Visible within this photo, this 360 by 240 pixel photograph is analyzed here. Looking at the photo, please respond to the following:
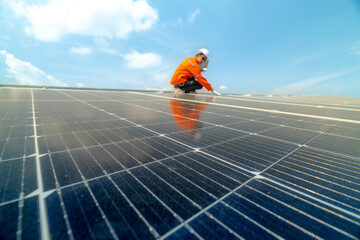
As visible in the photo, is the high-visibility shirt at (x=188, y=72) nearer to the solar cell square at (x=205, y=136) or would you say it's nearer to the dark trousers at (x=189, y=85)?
the dark trousers at (x=189, y=85)

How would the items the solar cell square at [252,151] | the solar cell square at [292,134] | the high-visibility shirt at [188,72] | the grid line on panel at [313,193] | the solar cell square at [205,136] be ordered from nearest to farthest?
1. the grid line on panel at [313,193]
2. the solar cell square at [252,151]
3. the solar cell square at [205,136]
4. the solar cell square at [292,134]
5. the high-visibility shirt at [188,72]

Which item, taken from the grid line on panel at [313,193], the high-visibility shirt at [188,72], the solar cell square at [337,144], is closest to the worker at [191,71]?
the high-visibility shirt at [188,72]

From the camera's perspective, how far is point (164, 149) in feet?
8.43

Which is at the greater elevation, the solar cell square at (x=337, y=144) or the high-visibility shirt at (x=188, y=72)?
the high-visibility shirt at (x=188, y=72)

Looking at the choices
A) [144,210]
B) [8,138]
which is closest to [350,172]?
[144,210]

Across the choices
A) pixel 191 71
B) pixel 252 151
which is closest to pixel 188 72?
pixel 191 71

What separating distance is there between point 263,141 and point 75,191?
3.08m

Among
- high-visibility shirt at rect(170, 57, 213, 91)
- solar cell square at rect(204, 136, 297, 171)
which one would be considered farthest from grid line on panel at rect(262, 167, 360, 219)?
high-visibility shirt at rect(170, 57, 213, 91)

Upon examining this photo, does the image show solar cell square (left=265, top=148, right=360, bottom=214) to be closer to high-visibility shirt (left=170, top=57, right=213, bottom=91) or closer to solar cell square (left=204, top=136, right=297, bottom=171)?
solar cell square (left=204, top=136, right=297, bottom=171)

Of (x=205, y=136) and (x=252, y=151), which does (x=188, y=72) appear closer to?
(x=205, y=136)

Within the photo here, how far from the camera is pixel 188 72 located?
14.0 meters

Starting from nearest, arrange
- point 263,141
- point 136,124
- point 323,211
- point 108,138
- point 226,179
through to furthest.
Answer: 1. point 323,211
2. point 226,179
3. point 108,138
4. point 263,141
5. point 136,124

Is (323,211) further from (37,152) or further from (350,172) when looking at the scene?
(37,152)

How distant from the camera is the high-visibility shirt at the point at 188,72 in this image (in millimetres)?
13656
